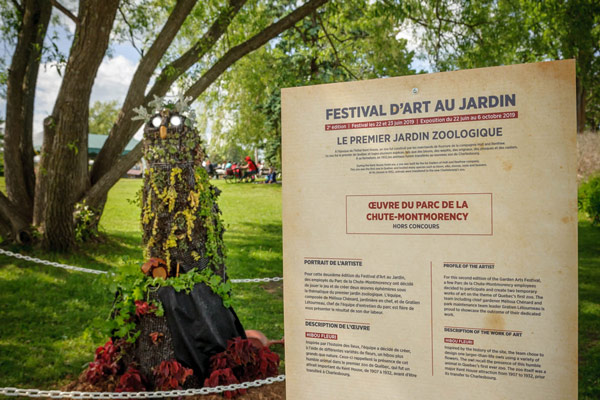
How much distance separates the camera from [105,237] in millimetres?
10445

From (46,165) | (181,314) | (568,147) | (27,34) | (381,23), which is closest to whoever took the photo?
(568,147)

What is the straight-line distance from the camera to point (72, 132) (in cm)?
861

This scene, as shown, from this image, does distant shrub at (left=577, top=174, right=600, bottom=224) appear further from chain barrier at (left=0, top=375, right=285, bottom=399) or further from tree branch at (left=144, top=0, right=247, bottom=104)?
chain barrier at (left=0, top=375, right=285, bottom=399)

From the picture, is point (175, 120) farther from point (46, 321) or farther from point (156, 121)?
point (46, 321)

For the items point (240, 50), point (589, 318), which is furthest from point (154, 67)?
point (589, 318)

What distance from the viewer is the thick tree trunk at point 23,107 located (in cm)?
953

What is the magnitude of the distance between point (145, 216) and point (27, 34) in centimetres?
786

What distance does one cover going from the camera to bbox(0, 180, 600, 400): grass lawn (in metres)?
4.76

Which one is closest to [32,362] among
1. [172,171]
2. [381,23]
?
[172,171]

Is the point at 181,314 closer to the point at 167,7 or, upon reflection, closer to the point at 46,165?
the point at 46,165

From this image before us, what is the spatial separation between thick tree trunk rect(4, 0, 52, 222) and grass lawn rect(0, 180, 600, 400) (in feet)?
4.61

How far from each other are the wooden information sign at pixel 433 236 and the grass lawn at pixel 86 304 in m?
2.23

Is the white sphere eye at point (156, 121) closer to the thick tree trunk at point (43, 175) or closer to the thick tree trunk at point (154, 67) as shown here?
the thick tree trunk at point (154, 67)

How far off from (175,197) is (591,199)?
40.3ft
